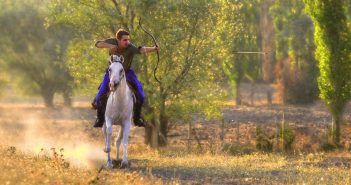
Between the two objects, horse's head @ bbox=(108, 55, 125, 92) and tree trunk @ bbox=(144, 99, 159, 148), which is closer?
horse's head @ bbox=(108, 55, 125, 92)

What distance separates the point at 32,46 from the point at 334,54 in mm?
35184

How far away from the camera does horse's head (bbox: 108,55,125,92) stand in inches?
547

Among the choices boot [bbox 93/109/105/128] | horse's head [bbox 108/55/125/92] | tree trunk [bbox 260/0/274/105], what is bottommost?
boot [bbox 93/109/105/128]

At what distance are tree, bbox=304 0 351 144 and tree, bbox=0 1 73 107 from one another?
30.2 metres

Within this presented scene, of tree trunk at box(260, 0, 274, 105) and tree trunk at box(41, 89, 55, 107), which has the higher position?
tree trunk at box(260, 0, 274, 105)

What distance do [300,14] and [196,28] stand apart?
125 ft

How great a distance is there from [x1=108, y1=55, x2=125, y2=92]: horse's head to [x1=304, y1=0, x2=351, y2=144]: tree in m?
14.0

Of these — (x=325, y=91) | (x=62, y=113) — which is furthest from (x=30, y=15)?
(x=325, y=91)

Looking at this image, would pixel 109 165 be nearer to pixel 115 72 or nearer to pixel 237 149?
pixel 115 72

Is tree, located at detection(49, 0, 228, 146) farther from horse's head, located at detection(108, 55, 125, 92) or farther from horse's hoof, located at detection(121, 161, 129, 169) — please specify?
horse's head, located at detection(108, 55, 125, 92)

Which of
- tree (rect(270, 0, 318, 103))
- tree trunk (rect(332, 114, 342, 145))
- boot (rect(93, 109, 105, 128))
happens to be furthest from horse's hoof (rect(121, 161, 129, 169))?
tree (rect(270, 0, 318, 103))

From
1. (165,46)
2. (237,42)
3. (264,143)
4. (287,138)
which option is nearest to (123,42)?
(165,46)

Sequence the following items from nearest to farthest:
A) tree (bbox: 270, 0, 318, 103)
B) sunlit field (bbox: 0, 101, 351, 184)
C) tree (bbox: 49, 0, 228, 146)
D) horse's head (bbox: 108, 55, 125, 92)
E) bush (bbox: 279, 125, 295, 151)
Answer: sunlit field (bbox: 0, 101, 351, 184) < horse's head (bbox: 108, 55, 125, 92) < tree (bbox: 49, 0, 228, 146) < bush (bbox: 279, 125, 295, 151) < tree (bbox: 270, 0, 318, 103)

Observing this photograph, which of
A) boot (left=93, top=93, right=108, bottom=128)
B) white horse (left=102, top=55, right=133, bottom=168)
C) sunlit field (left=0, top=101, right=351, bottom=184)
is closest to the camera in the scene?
sunlit field (left=0, top=101, right=351, bottom=184)
